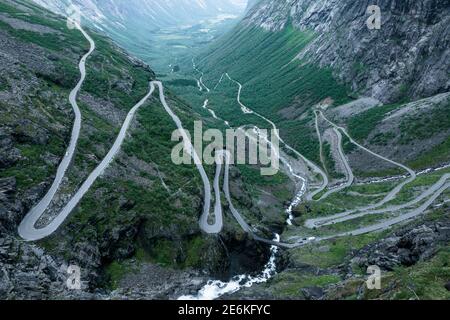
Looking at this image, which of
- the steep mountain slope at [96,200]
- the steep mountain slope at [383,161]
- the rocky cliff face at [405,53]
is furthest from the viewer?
the rocky cliff face at [405,53]

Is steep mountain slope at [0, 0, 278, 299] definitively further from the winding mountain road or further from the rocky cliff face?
the rocky cliff face

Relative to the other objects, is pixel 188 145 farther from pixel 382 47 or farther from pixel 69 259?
pixel 382 47

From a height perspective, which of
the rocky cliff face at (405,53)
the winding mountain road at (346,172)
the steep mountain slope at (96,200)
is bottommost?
the steep mountain slope at (96,200)

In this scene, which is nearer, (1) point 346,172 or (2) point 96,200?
(2) point 96,200

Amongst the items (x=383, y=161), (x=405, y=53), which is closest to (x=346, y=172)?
(x=383, y=161)

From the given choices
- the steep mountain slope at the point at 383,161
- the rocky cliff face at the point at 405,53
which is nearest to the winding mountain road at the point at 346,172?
the steep mountain slope at the point at 383,161

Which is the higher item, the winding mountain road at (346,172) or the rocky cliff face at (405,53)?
the rocky cliff face at (405,53)

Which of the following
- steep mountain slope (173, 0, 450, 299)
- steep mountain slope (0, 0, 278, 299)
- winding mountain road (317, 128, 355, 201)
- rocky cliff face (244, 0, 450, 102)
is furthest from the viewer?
rocky cliff face (244, 0, 450, 102)

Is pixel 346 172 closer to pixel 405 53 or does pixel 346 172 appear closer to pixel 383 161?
pixel 383 161

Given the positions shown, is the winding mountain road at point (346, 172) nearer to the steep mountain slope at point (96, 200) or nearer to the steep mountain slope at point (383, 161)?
the steep mountain slope at point (383, 161)

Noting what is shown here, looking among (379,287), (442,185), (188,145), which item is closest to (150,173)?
(188,145)

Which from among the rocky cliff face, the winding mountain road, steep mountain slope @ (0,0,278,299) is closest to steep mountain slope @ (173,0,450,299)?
the rocky cliff face

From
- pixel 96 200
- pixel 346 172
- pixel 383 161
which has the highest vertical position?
pixel 383 161
